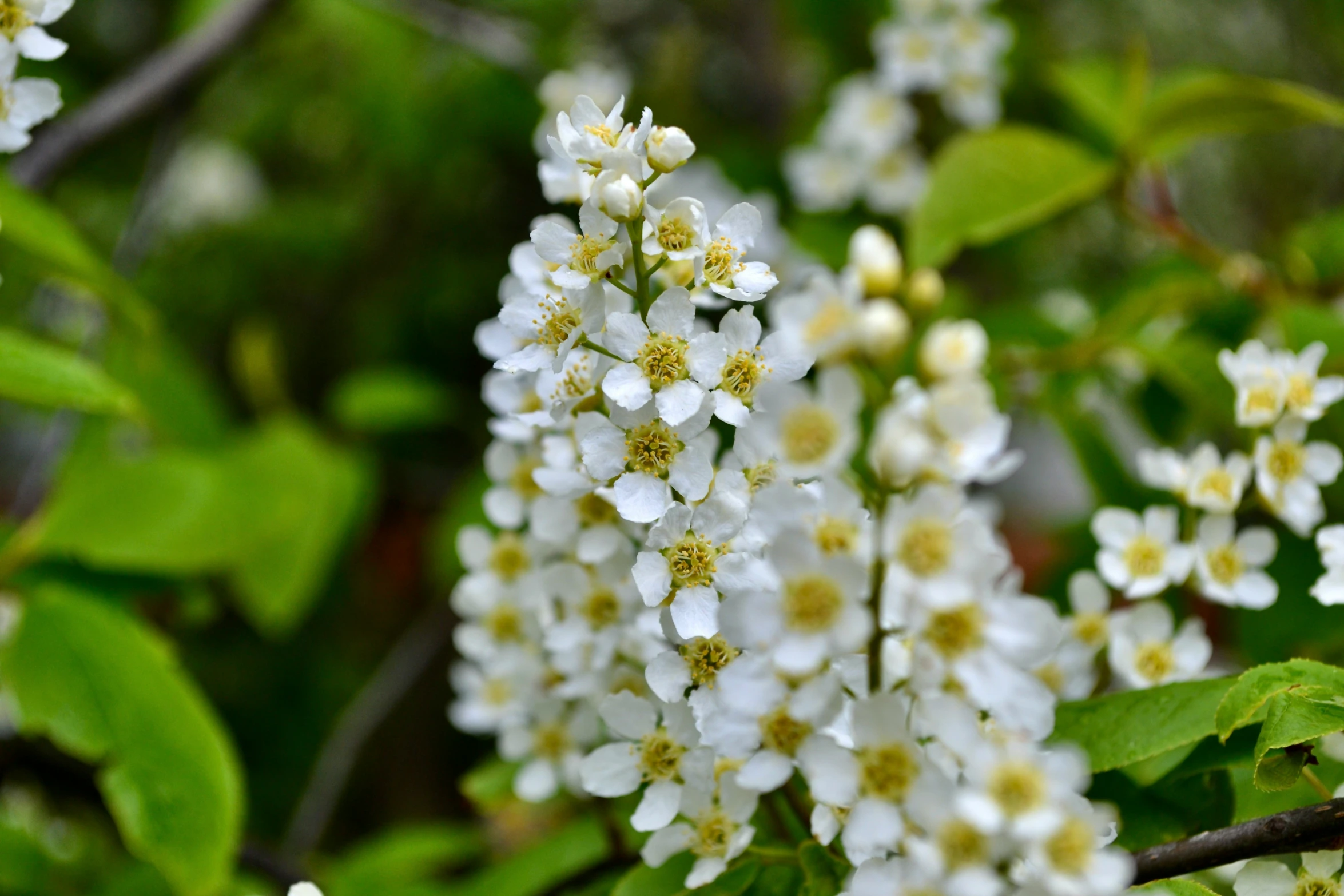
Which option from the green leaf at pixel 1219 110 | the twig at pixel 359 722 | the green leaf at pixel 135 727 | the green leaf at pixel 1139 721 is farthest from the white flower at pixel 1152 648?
the twig at pixel 359 722

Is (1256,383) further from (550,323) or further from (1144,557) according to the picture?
(550,323)

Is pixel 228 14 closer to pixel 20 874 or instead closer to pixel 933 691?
pixel 20 874

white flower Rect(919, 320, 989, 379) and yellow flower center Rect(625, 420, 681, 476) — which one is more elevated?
white flower Rect(919, 320, 989, 379)

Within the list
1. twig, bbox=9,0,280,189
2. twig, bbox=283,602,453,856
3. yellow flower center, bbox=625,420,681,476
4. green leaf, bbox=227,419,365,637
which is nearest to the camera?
yellow flower center, bbox=625,420,681,476

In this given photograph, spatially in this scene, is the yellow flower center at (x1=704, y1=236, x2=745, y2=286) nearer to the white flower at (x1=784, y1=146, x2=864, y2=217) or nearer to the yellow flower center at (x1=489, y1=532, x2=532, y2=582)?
the yellow flower center at (x1=489, y1=532, x2=532, y2=582)

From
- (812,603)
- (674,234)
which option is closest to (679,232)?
(674,234)

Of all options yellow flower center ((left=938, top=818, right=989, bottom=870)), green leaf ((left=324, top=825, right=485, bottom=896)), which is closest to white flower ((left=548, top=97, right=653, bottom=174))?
yellow flower center ((left=938, top=818, right=989, bottom=870))

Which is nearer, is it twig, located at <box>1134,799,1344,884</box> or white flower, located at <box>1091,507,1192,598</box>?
twig, located at <box>1134,799,1344,884</box>
